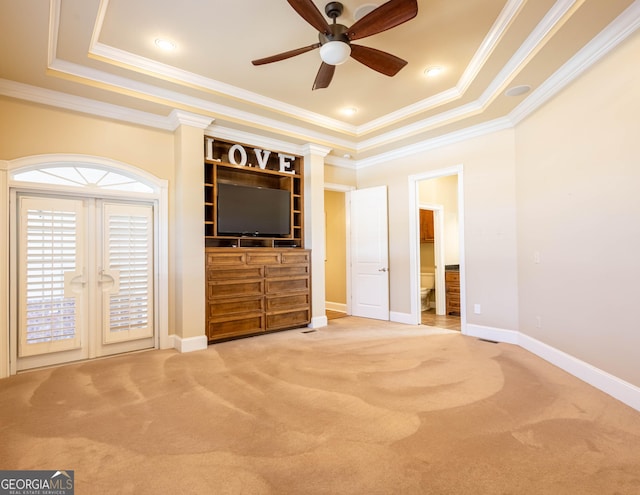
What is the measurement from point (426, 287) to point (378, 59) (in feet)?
16.4

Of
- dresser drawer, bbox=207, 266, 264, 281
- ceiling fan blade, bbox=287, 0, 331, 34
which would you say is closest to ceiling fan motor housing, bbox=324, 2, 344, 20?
ceiling fan blade, bbox=287, 0, 331, 34

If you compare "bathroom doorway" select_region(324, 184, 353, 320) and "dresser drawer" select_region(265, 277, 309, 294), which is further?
"bathroom doorway" select_region(324, 184, 353, 320)

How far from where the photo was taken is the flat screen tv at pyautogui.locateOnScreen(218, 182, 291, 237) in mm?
4637

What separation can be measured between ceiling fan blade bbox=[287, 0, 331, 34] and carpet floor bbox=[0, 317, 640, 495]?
2801 mm

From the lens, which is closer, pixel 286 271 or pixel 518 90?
pixel 518 90

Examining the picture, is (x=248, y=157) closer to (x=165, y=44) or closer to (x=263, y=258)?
(x=263, y=258)

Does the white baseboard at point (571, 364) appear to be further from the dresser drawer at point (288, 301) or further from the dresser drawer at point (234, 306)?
the dresser drawer at point (234, 306)

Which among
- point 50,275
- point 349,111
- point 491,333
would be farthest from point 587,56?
point 50,275

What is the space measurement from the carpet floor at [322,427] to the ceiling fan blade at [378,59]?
275cm

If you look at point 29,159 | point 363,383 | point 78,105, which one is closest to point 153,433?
point 363,383

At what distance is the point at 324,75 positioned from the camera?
3086mm

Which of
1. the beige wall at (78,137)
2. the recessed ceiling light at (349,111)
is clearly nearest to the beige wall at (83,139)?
the beige wall at (78,137)

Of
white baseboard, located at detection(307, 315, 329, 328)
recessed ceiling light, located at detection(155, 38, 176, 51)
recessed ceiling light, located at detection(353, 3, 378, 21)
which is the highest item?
recessed ceiling light, located at detection(353, 3, 378, 21)

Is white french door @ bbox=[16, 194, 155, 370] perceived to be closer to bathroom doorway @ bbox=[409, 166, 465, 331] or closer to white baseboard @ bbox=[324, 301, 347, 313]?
white baseboard @ bbox=[324, 301, 347, 313]
